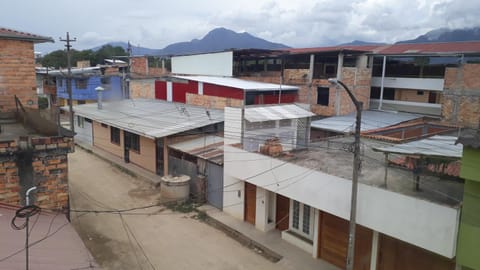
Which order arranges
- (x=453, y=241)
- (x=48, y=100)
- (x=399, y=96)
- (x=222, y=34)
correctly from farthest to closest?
(x=222, y=34) < (x=48, y=100) < (x=399, y=96) < (x=453, y=241)

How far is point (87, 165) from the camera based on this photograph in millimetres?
21188

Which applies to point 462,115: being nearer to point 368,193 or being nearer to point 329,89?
point 329,89

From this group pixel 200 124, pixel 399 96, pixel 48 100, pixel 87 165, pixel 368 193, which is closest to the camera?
pixel 368 193

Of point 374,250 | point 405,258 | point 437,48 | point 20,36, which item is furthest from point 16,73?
point 437,48

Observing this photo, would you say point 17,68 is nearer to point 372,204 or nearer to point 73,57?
point 372,204

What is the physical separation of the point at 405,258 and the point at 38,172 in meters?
8.80

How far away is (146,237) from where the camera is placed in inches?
490

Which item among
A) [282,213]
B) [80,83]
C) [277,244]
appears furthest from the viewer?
[80,83]

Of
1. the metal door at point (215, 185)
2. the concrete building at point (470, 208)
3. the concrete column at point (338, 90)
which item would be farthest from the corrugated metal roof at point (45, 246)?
the concrete column at point (338, 90)

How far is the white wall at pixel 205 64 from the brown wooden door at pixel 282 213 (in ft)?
56.2

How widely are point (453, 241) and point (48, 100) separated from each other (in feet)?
141

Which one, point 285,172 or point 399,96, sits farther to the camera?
point 399,96

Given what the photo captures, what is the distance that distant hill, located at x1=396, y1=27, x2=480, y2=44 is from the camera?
240 feet

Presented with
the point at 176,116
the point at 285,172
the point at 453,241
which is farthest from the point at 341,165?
the point at 176,116
